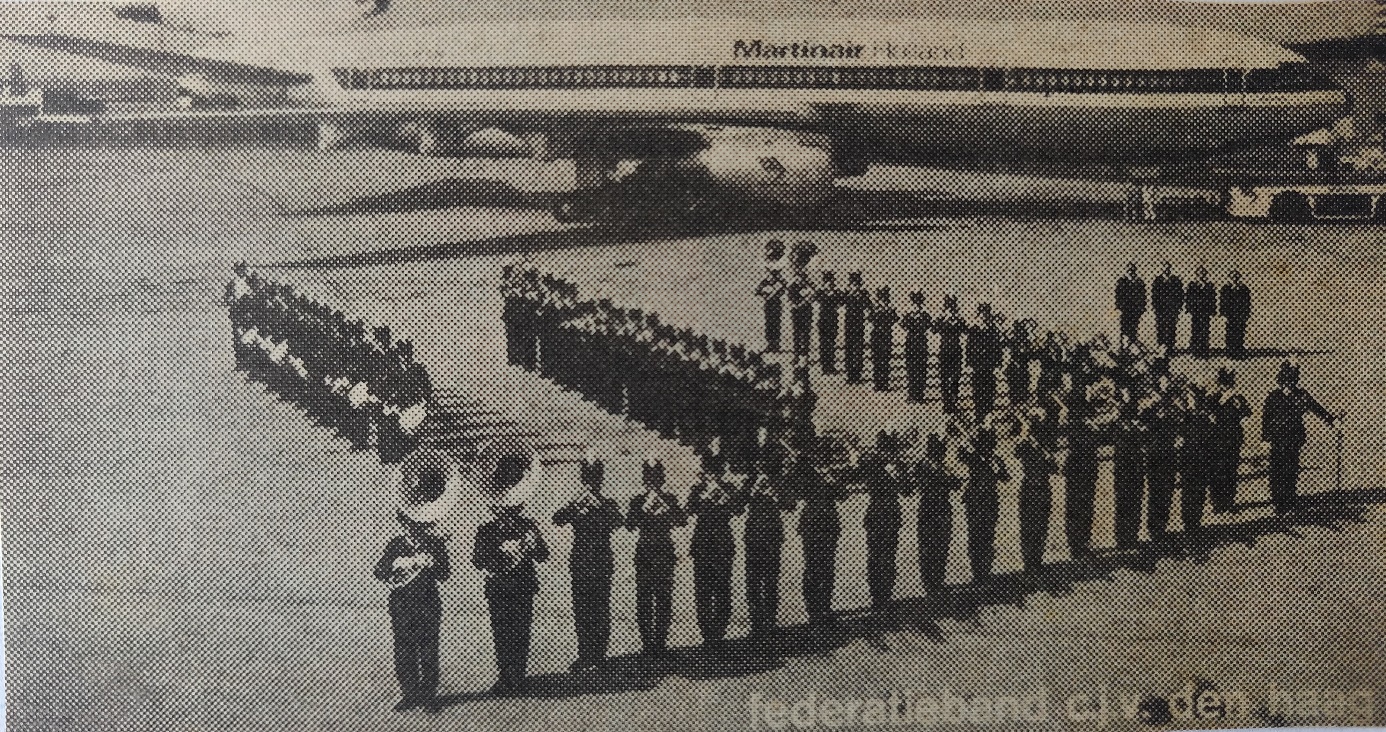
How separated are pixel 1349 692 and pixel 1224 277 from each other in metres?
0.55

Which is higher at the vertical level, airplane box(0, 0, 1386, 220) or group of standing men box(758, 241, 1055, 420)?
airplane box(0, 0, 1386, 220)

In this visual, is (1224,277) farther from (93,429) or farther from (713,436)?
(93,429)

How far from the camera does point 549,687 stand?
1.15m

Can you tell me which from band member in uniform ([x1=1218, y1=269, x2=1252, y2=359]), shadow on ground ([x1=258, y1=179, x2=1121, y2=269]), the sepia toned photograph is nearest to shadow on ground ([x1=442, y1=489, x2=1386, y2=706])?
the sepia toned photograph

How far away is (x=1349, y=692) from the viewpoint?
1.18 metres

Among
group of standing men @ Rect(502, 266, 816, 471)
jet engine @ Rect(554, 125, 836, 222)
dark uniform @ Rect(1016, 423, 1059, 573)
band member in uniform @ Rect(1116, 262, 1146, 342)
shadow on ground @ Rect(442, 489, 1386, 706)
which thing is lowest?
shadow on ground @ Rect(442, 489, 1386, 706)

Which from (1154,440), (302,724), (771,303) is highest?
(771,303)

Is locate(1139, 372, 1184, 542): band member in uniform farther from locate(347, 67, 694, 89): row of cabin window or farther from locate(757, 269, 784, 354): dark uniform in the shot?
locate(347, 67, 694, 89): row of cabin window

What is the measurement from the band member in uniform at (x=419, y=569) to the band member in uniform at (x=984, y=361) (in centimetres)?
66

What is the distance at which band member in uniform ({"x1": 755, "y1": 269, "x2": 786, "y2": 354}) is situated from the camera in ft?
3.79

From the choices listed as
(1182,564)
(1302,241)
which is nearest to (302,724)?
(1182,564)

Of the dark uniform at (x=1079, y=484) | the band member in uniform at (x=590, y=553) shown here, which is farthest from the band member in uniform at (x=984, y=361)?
the band member in uniform at (x=590, y=553)

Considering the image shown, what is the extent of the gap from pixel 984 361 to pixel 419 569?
2.45 ft

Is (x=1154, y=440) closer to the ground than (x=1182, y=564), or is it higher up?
higher up
